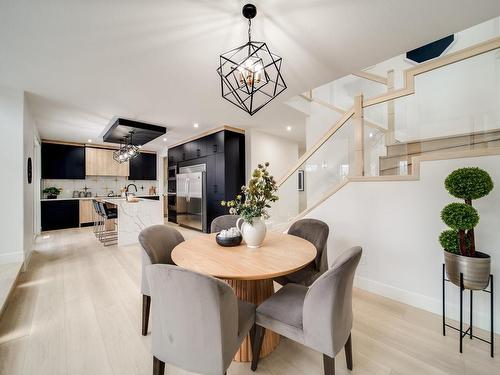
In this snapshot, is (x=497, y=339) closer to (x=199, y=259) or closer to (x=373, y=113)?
(x=373, y=113)

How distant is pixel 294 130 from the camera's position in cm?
538

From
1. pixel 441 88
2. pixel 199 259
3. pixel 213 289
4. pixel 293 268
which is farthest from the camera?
pixel 441 88

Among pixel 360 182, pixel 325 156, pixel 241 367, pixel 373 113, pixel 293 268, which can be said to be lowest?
pixel 241 367

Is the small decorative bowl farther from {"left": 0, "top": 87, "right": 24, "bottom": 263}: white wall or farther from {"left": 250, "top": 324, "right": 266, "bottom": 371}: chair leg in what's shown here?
{"left": 0, "top": 87, "right": 24, "bottom": 263}: white wall

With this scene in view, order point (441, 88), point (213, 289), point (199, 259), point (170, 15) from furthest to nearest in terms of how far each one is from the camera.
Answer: point (441, 88) < point (170, 15) < point (199, 259) < point (213, 289)

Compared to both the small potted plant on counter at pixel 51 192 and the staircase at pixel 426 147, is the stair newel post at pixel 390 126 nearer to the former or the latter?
the staircase at pixel 426 147

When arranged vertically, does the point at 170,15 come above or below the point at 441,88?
above

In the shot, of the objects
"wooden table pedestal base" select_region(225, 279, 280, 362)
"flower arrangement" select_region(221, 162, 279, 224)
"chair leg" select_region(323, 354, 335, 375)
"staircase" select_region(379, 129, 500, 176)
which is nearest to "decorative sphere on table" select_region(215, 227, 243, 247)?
"flower arrangement" select_region(221, 162, 279, 224)

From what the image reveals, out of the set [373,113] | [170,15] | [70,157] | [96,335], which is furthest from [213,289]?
[70,157]

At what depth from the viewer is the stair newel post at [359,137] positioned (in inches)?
99.6

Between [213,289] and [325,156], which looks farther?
[325,156]

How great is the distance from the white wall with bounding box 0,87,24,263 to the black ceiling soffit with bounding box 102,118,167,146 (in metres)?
1.41

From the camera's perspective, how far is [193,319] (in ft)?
3.29

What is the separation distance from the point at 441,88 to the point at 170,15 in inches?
99.3
